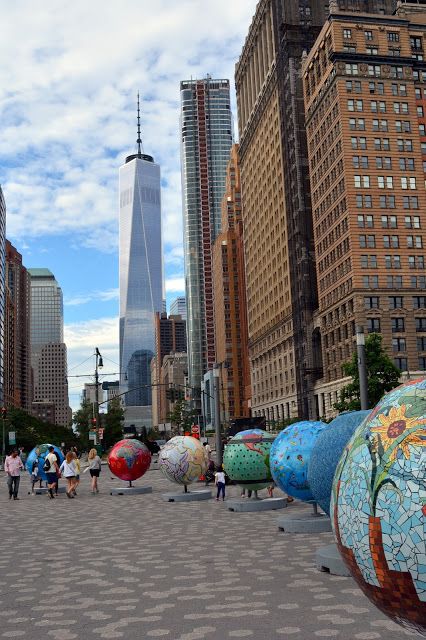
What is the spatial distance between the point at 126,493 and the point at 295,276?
75.7 m

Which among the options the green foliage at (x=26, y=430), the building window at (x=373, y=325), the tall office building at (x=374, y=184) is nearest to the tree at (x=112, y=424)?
the green foliage at (x=26, y=430)

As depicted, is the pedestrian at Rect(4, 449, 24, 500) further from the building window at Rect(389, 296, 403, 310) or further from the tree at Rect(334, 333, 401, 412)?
the building window at Rect(389, 296, 403, 310)

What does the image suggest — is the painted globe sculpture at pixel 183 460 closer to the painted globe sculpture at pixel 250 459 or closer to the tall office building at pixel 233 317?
the painted globe sculpture at pixel 250 459

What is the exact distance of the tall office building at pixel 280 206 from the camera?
96.9 m

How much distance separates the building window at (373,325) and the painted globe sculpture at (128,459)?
52.0 meters

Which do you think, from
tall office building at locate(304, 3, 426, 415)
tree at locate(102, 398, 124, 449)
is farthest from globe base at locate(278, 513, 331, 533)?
tree at locate(102, 398, 124, 449)

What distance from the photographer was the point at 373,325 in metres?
75.1

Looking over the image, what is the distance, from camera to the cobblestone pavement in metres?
7.61

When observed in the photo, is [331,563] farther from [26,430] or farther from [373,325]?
[26,430]

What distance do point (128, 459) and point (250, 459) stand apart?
8169 mm

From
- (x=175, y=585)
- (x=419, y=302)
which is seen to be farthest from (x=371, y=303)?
(x=175, y=585)

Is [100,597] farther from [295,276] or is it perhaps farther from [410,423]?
[295,276]

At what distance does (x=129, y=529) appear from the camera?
16.3 m

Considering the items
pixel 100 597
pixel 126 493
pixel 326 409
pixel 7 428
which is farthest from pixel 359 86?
pixel 100 597
